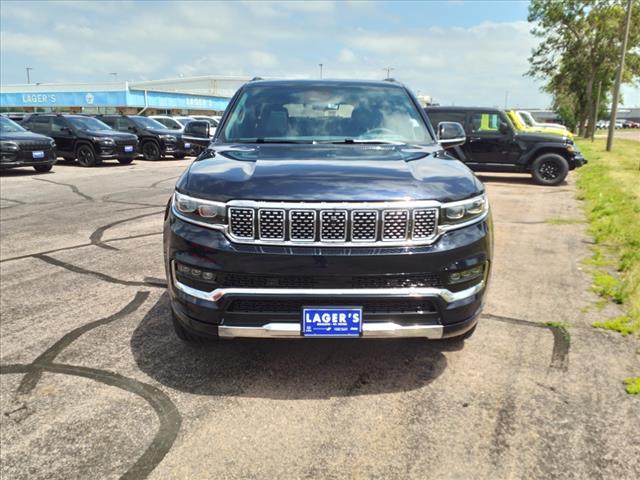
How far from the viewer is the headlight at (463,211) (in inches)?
110

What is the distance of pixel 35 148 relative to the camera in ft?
46.9

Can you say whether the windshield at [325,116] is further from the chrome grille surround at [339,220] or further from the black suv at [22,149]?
the black suv at [22,149]

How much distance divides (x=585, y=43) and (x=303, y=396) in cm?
4736

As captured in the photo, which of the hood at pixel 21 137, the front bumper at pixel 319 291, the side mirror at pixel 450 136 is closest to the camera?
the front bumper at pixel 319 291

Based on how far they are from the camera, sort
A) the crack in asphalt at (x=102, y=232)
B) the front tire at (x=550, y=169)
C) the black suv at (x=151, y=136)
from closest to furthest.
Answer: the crack in asphalt at (x=102, y=232)
the front tire at (x=550, y=169)
the black suv at (x=151, y=136)

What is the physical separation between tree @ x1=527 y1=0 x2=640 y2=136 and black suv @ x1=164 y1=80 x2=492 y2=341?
145 feet

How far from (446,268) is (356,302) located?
518 millimetres

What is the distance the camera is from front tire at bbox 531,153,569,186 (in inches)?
515

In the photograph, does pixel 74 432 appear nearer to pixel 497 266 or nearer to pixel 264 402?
pixel 264 402

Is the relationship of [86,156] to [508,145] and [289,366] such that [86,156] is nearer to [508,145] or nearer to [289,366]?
[508,145]

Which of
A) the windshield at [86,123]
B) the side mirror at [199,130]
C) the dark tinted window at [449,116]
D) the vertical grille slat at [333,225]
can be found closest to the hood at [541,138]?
the dark tinted window at [449,116]

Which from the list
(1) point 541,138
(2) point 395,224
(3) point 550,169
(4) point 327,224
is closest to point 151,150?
(1) point 541,138

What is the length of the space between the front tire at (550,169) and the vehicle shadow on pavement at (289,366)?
1095 centimetres

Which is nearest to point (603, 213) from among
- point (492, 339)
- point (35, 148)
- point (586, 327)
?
point (586, 327)
